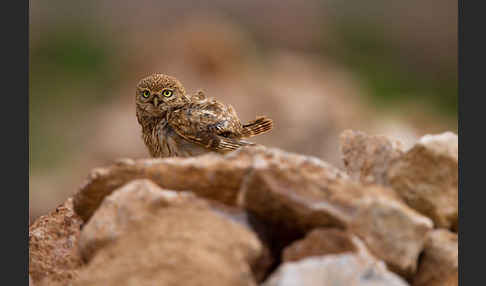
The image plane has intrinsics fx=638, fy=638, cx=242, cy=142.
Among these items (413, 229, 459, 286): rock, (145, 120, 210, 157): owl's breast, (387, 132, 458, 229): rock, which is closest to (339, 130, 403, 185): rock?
(387, 132, 458, 229): rock

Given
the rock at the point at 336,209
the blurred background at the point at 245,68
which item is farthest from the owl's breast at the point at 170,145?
the blurred background at the point at 245,68

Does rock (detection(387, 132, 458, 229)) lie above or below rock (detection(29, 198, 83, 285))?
above

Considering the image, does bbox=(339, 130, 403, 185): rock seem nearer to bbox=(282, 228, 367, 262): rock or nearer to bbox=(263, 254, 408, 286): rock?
bbox=(282, 228, 367, 262): rock

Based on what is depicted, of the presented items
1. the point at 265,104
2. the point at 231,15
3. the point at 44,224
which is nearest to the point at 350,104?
the point at 265,104

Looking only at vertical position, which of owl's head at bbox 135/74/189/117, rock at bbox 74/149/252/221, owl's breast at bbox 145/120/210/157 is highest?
owl's head at bbox 135/74/189/117

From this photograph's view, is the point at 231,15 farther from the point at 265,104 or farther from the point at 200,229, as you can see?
the point at 200,229

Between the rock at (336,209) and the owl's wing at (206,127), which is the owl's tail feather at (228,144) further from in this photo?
the rock at (336,209)

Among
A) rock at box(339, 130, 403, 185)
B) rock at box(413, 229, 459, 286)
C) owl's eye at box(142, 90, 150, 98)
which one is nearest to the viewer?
rock at box(413, 229, 459, 286)
